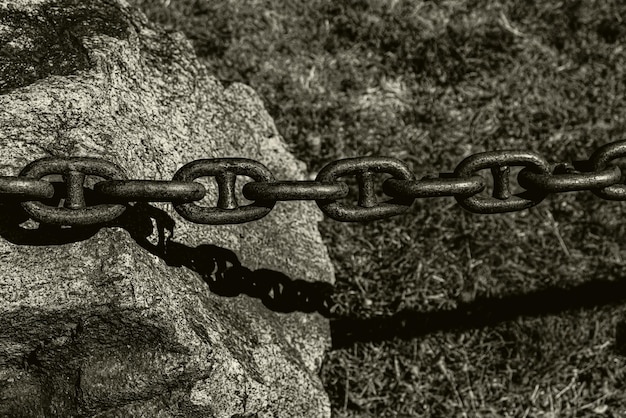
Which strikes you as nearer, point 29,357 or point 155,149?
point 29,357

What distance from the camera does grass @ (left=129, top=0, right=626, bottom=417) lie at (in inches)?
131

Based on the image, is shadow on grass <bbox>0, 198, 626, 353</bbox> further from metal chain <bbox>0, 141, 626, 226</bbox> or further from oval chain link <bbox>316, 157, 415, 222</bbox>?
oval chain link <bbox>316, 157, 415, 222</bbox>

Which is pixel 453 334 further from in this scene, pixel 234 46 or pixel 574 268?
pixel 234 46

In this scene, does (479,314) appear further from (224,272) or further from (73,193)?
(73,193)

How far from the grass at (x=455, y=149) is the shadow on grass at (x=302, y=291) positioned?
0.02 meters

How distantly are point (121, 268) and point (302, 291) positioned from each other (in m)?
0.90

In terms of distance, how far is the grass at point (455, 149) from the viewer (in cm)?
334

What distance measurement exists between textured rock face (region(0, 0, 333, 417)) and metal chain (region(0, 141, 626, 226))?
247 millimetres

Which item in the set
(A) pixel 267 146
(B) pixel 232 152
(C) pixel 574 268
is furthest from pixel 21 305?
(C) pixel 574 268

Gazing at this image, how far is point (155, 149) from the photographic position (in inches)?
101

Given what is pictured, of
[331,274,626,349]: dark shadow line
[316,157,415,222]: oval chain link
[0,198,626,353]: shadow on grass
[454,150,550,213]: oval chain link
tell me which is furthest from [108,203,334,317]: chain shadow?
[454,150,550,213]: oval chain link

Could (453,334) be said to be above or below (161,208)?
below

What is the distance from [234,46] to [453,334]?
1724 millimetres

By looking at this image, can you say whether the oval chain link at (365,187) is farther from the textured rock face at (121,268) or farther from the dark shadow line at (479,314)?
the dark shadow line at (479,314)
